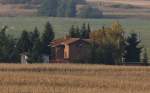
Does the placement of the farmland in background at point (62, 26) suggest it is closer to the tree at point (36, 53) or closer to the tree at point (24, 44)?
the tree at point (24, 44)

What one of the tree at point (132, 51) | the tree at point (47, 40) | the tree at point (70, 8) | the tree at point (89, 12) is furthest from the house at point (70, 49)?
the tree at point (70, 8)

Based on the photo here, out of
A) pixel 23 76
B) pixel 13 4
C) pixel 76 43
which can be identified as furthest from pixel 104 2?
pixel 23 76

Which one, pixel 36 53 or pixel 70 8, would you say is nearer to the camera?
pixel 36 53

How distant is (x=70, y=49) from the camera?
62938 mm

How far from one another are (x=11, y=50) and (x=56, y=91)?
31213mm

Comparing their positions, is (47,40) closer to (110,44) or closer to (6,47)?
(6,47)

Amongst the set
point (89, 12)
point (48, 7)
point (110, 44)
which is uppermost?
point (48, 7)

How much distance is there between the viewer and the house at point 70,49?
200ft

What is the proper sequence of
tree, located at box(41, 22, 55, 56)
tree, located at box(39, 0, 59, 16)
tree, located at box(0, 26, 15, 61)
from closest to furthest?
tree, located at box(0, 26, 15, 61), tree, located at box(41, 22, 55, 56), tree, located at box(39, 0, 59, 16)

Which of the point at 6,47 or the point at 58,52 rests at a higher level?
the point at 6,47


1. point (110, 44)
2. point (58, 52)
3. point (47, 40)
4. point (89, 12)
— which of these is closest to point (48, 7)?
point (89, 12)

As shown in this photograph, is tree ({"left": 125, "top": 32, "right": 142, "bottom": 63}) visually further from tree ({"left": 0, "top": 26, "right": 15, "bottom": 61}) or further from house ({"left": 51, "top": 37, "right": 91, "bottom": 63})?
tree ({"left": 0, "top": 26, "right": 15, "bottom": 61})

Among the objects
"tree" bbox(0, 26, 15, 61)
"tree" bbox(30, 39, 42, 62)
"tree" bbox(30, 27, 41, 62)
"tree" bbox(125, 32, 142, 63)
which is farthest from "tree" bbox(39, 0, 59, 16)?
"tree" bbox(30, 39, 42, 62)

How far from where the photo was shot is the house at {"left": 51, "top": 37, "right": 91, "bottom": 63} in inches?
2400
